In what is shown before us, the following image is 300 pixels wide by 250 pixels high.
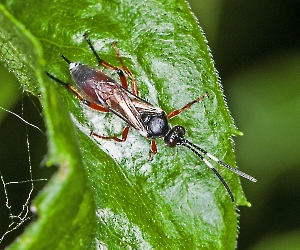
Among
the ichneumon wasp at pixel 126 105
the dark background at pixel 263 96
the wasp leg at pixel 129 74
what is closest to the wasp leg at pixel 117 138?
the ichneumon wasp at pixel 126 105

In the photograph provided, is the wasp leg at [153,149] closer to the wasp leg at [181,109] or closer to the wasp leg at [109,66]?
the wasp leg at [181,109]

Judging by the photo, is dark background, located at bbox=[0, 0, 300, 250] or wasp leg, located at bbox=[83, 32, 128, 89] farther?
dark background, located at bbox=[0, 0, 300, 250]

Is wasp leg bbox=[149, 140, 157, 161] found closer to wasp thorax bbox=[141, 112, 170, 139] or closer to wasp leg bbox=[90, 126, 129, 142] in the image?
wasp thorax bbox=[141, 112, 170, 139]

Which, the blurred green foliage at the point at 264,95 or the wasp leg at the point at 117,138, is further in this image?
the blurred green foliage at the point at 264,95

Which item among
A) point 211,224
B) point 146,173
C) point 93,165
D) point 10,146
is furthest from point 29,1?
point 211,224

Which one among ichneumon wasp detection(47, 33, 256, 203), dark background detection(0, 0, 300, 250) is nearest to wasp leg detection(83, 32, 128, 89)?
ichneumon wasp detection(47, 33, 256, 203)

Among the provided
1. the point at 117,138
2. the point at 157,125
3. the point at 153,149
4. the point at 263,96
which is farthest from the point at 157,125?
the point at 263,96

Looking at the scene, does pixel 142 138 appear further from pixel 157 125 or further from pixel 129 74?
pixel 129 74
